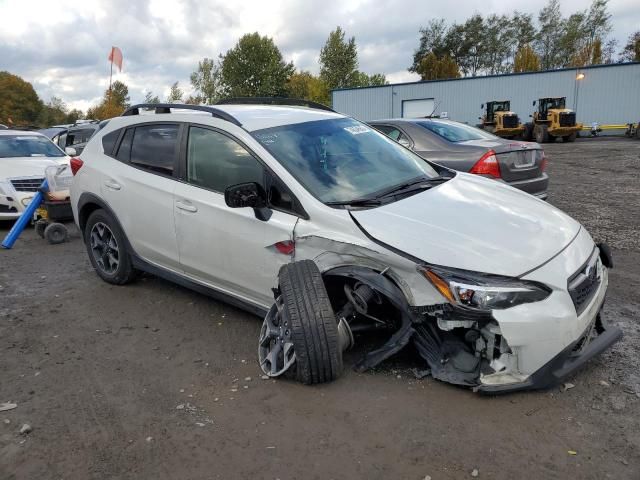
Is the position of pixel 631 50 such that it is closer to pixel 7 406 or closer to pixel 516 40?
pixel 516 40

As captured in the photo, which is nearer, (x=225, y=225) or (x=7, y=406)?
(x=7, y=406)

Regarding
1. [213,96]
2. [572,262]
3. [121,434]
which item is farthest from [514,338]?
[213,96]

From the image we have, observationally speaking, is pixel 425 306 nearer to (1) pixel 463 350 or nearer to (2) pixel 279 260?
(1) pixel 463 350

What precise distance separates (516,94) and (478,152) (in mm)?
32774

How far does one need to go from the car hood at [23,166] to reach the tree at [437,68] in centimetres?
6074

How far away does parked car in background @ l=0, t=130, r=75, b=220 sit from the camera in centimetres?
804

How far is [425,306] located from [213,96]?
68511 millimetres

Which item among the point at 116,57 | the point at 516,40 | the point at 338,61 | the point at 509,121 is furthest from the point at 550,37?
the point at 116,57

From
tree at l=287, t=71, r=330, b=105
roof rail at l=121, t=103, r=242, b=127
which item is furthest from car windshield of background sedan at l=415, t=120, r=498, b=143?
tree at l=287, t=71, r=330, b=105

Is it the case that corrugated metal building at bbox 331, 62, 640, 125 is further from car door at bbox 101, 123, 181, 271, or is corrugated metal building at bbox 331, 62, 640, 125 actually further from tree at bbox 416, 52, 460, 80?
car door at bbox 101, 123, 181, 271

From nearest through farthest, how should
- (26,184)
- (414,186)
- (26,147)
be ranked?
(414,186)
(26,184)
(26,147)

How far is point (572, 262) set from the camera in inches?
114

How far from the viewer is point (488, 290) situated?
8.64ft

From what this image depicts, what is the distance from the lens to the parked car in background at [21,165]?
8.04 meters
